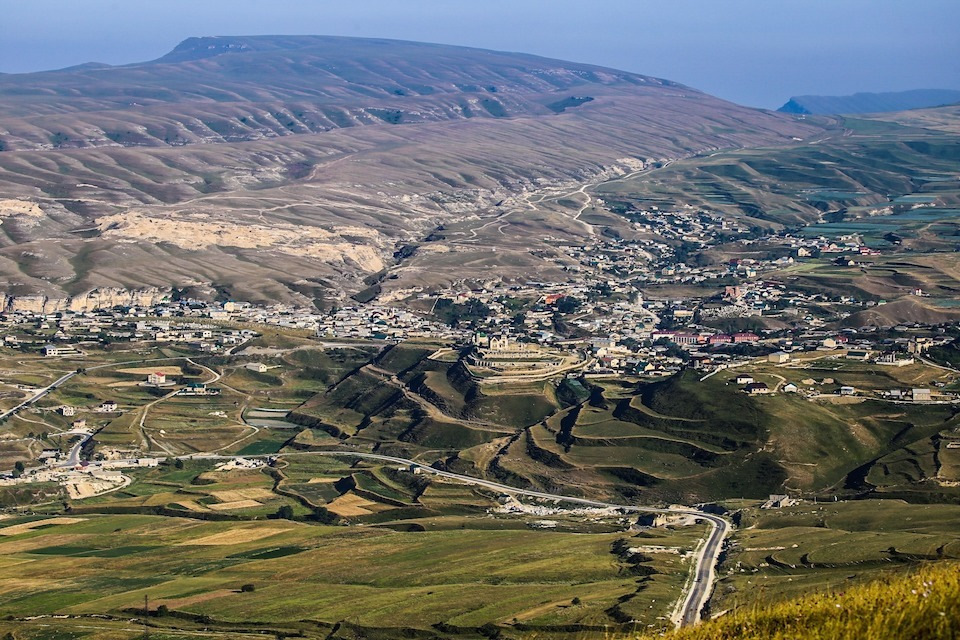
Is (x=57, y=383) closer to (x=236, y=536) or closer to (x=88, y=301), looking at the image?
(x=88, y=301)

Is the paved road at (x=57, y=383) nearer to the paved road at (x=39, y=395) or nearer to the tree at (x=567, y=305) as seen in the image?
the paved road at (x=39, y=395)

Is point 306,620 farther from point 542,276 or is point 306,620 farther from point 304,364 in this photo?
point 542,276

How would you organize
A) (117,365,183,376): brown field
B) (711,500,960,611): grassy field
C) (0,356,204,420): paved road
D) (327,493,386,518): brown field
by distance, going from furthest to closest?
(117,365,183,376): brown field
(0,356,204,420): paved road
(327,493,386,518): brown field
(711,500,960,611): grassy field

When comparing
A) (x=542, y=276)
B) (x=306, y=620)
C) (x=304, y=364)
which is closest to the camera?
(x=306, y=620)

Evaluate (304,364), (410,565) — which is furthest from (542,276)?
(410,565)

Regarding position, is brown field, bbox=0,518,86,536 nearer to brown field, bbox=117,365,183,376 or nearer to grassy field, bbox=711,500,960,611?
brown field, bbox=117,365,183,376

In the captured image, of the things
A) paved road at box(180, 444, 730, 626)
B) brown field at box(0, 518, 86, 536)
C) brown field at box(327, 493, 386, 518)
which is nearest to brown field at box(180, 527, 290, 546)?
brown field at box(327, 493, 386, 518)

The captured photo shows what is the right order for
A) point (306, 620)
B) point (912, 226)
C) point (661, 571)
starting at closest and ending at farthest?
point (306, 620) < point (661, 571) < point (912, 226)
